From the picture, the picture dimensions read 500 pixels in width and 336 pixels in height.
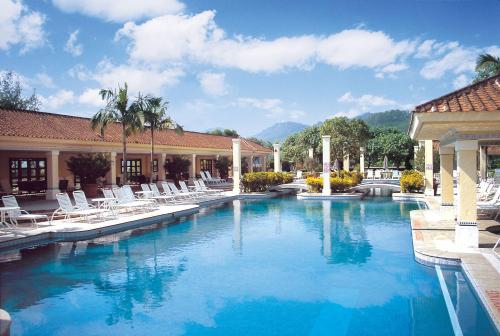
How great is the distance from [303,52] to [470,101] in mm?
12952

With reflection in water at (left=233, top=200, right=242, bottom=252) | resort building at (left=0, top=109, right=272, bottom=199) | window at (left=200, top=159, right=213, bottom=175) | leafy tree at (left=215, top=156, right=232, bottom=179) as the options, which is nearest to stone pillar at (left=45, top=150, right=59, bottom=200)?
resort building at (left=0, top=109, right=272, bottom=199)

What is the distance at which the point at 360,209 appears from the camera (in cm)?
1869

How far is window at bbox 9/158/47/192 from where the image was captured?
22728 mm

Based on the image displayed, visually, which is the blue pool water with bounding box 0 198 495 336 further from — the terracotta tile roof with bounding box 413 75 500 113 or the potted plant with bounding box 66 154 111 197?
the potted plant with bounding box 66 154 111 197

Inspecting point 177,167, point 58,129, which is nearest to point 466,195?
point 58,129

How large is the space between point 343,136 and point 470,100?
86.4 feet

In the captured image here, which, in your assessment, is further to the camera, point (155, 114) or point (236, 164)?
point (236, 164)

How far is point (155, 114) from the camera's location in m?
23.7

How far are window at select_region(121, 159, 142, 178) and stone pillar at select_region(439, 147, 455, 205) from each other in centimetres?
2156

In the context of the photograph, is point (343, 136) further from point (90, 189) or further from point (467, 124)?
point (467, 124)

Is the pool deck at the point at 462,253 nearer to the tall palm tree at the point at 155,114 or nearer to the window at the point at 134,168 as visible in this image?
the tall palm tree at the point at 155,114

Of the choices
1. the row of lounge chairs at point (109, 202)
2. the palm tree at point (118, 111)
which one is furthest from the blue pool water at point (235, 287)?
the palm tree at point (118, 111)

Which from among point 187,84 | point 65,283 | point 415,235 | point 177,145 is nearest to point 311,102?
point 187,84

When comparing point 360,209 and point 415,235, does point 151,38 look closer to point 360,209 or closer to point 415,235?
point 360,209
